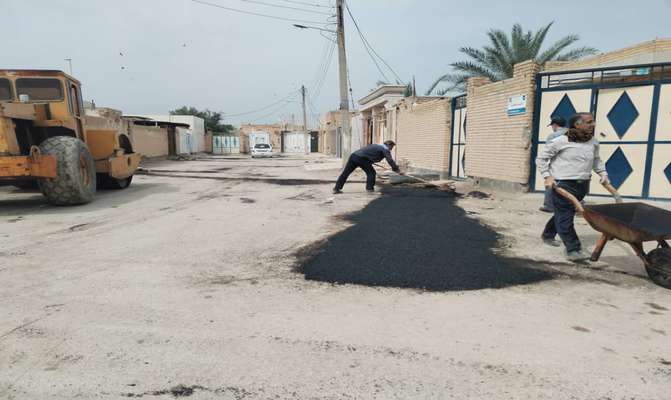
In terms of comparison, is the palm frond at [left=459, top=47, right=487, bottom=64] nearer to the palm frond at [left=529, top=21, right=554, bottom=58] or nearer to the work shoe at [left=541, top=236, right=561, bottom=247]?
the palm frond at [left=529, top=21, right=554, bottom=58]

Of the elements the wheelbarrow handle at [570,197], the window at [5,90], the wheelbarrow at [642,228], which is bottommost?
the wheelbarrow at [642,228]

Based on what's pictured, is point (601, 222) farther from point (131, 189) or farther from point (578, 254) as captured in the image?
point (131, 189)

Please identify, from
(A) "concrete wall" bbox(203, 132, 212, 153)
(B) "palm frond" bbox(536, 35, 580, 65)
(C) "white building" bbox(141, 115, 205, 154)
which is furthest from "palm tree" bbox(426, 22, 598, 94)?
(A) "concrete wall" bbox(203, 132, 212, 153)

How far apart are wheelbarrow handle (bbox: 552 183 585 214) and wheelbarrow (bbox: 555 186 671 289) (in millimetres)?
86

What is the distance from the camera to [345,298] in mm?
3256

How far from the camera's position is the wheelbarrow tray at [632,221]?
340cm

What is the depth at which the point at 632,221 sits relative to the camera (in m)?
3.56

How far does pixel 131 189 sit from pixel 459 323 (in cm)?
991

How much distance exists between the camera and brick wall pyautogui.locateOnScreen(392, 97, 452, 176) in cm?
1259

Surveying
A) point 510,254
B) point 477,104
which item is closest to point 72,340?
point 510,254

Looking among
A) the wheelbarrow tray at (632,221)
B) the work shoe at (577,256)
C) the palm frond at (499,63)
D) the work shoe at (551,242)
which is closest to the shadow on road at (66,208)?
the work shoe at (551,242)

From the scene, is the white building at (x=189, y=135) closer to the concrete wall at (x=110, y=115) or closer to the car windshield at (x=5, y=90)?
the concrete wall at (x=110, y=115)

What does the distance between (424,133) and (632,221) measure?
1071 cm

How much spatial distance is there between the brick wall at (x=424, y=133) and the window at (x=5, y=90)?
10.7m
